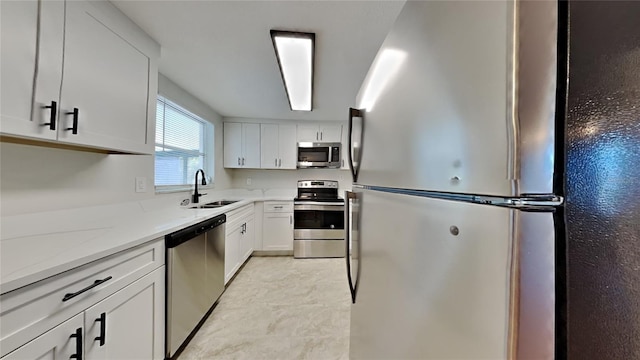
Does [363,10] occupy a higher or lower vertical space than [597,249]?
higher

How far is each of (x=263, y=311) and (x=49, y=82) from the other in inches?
84.1

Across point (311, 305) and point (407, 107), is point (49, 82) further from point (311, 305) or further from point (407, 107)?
point (311, 305)

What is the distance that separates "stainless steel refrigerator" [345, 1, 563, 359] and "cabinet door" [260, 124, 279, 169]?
376 centimetres

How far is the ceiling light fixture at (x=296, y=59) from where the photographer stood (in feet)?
5.84

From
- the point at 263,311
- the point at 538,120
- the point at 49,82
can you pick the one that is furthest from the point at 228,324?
the point at 538,120

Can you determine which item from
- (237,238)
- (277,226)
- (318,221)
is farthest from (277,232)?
(237,238)

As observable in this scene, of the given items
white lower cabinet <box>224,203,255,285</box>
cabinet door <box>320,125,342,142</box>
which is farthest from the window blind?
cabinet door <box>320,125,342,142</box>

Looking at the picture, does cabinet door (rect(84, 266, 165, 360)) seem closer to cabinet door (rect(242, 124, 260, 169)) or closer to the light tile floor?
the light tile floor

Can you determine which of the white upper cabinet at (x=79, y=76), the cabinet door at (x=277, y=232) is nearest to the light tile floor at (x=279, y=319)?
the cabinet door at (x=277, y=232)

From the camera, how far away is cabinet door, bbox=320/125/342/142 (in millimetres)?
4367

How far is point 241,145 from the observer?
13.9 feet

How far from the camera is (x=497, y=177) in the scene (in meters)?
0.33

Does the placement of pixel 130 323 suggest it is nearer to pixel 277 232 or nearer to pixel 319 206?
pixel 277 232

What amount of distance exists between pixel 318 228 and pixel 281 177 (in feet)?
4.20
